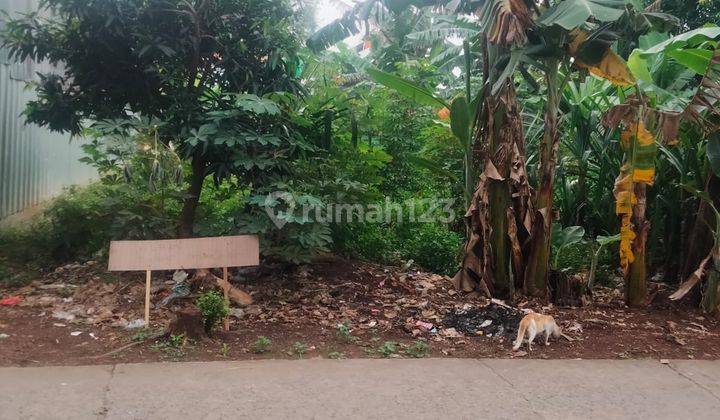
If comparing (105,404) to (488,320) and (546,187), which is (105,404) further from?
(546,187)

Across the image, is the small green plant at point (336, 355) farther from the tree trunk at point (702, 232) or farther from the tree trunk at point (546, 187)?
the tree trunk at point (702, 232)

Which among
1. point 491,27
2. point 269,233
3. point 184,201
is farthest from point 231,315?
point 491,27

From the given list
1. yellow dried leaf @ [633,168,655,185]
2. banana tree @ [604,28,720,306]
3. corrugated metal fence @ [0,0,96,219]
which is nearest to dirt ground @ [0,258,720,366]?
banana tree @ [604,28,720,306]

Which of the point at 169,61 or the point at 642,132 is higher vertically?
the point at 169,61

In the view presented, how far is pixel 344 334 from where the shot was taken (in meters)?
5.21

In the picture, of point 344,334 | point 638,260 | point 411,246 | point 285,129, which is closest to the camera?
point 344,334

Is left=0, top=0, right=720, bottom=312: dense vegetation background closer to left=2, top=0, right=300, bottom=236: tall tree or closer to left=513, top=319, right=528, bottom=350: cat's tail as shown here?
left=2, top=0, right=300, bottom=236: tall tree

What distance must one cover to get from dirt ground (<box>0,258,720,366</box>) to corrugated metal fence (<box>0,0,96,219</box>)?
2683mm

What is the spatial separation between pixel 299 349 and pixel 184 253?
56.9 inches

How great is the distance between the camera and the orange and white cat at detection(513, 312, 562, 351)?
5.01 m

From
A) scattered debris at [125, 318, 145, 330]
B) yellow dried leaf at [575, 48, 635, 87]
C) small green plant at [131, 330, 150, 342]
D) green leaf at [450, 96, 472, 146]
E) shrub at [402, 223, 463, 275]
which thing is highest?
yellow dried leaf at [575, 48, 635, 87]

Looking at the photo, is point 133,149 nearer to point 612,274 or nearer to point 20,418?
point 20,418

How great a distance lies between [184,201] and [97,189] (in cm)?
197

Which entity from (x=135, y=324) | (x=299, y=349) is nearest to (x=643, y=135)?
(x=299, y=349)
